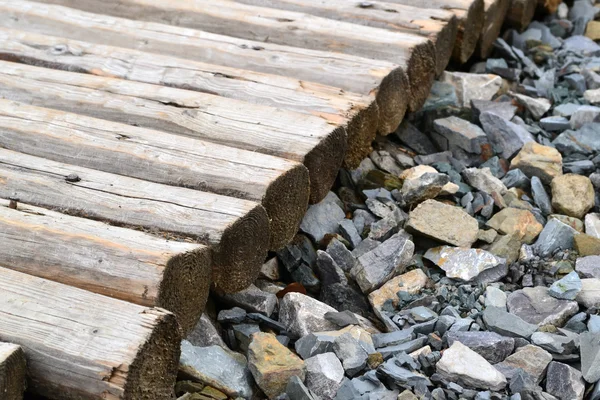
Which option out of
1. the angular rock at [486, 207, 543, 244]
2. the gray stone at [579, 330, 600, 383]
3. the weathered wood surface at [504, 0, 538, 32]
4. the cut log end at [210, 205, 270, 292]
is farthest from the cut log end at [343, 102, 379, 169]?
the weathered wood surface at [504, 0, 538, 32]

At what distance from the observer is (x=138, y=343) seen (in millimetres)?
2398

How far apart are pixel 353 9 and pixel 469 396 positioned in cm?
238

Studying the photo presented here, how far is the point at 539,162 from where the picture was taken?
14.4 feet

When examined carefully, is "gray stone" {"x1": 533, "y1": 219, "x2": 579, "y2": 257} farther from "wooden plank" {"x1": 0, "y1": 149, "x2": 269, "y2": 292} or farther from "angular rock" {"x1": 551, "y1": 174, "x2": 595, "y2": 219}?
"wooden plank" {"x1": 0, "y1": 149, "x2": 269, "y2": 292}

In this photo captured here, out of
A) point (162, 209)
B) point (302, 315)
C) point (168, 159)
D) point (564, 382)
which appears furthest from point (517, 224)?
point (162, 209)

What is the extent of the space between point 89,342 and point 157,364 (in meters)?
0.19

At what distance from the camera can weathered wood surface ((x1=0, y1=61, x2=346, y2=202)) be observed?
3441 millimetres

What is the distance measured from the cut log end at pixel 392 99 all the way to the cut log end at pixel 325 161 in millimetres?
472

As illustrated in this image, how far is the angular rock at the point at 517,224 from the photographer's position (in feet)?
12.7

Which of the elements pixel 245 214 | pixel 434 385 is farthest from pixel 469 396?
pixel 245 214

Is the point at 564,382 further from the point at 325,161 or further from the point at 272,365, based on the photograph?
the point at 325,161

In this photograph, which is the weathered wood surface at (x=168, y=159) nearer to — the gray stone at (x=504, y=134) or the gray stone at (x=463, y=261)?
the gray stone at (x=463, y=261)

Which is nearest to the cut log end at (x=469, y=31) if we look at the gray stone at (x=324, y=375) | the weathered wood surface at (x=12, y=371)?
the gray stone at (x=324, y=375)

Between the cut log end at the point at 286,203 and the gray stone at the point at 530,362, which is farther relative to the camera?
the cut log end at the point at 286,203
